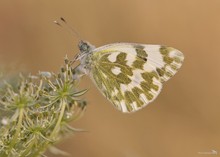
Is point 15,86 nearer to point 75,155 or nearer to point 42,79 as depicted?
point 42,79

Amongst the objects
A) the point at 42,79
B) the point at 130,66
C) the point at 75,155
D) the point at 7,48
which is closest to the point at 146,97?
the point at 130,66

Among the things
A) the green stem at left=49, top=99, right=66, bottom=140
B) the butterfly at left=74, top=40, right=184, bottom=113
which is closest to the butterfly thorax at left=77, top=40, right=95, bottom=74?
the butterfly at left=74, top=40, right=184, bottom=113

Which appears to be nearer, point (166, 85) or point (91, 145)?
point (91, 145)

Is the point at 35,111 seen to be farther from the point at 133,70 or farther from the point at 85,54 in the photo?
the point at 133,70

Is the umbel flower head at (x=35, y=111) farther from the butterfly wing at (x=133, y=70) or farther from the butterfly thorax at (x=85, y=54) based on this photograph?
the butterfly wing at (x=133, y=70)

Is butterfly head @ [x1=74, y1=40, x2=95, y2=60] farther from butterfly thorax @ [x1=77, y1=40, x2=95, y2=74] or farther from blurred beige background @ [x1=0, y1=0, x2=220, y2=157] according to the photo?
blurred beige background @ [x1=0, y1=0, x2=220, y2=157]

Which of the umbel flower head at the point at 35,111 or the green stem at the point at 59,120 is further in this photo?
the green stem at the point at 59,120

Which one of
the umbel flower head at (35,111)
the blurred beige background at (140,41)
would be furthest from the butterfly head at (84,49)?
the blurred beige background at (140,41)

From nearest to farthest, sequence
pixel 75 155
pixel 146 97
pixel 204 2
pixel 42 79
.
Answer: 1. pixel 42 79
2. pixel 146 97
3. pixel 75 155
4. pixel 204 2

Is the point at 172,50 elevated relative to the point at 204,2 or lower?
lower
